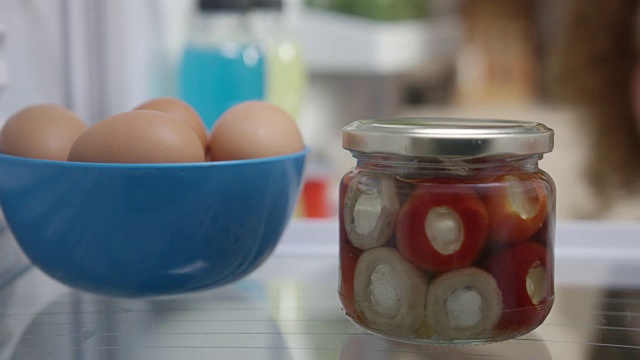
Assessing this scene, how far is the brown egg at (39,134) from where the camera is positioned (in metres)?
0.56

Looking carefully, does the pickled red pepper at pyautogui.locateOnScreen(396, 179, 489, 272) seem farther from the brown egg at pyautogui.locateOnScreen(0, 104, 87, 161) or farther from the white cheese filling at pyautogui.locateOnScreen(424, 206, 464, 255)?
the brown egg at pyautogui.locateOnScreen(0, 104, 87, 161)

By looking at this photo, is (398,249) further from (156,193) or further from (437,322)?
(156,193)

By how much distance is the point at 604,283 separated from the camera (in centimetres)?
64

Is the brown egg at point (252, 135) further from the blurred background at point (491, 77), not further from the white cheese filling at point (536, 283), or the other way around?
the blurred background at point (491, 77)

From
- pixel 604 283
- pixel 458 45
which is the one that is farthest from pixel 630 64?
pixel 604 283

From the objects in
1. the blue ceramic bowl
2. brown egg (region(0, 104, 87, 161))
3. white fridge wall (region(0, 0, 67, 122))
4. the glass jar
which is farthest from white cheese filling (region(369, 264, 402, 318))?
white fridge wall (region(0, 0, 67, 122))

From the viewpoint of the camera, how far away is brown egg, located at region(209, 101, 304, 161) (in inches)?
22.5

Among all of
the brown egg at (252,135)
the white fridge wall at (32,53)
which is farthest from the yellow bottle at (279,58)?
the brown egg at (252,135)

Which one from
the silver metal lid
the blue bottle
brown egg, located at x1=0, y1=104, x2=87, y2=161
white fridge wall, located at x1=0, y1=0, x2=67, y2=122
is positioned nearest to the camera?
the silver metal lid

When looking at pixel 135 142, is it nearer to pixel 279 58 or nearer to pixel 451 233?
pixel 451 233

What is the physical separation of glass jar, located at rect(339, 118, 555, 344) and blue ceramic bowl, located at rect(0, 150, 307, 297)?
0.10 meters

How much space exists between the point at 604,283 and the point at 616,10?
1589mm

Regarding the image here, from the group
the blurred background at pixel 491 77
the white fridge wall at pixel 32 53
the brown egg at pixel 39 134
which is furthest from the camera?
the blurred background at pixel 491 77

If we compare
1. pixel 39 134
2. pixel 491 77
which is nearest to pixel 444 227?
pixel 39 134
